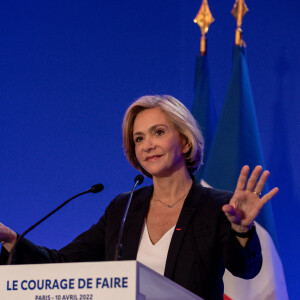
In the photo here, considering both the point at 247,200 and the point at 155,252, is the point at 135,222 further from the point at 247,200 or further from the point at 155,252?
the point at 247,200

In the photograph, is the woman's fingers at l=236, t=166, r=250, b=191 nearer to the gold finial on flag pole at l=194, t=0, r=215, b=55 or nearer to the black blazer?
the black blazer

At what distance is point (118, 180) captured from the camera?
11.9 ft

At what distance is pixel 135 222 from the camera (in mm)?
2031

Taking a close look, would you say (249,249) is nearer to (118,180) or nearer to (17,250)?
(17,250)

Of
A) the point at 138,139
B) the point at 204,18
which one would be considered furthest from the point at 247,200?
the point at 204,18

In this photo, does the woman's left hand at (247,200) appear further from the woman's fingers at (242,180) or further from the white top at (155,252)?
the white top at (155,252)

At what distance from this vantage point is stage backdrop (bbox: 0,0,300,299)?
3.54m

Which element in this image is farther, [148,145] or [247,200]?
[148,145]

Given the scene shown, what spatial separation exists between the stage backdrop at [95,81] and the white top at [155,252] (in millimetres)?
1621

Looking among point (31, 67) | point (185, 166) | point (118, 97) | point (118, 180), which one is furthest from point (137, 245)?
point (31, 67)

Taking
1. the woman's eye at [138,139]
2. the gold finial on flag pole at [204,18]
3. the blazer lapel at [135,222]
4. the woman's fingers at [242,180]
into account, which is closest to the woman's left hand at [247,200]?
the woman's fingers at [242,180]

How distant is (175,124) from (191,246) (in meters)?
0.50

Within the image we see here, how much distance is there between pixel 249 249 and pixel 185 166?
56 centimetres

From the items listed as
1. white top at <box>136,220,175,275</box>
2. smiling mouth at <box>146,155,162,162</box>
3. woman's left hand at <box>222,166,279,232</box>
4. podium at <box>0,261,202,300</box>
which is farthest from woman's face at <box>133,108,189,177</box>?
podium at <box>0,261,202,300</box>
